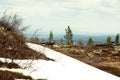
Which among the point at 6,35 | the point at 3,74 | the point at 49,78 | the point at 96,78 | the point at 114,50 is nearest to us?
the point at 3,74

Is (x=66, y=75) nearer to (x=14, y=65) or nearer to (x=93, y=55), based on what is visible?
(x=14, y=65)

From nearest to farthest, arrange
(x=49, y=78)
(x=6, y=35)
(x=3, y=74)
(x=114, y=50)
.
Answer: (x=3, y=74) → (x=49, y=78) → (x=6, y=35) → (x=114, y=50)

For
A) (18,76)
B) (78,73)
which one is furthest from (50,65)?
(18,76)

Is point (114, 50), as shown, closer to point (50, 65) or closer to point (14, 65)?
point (50, 65)

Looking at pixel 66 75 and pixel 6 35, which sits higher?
pixel 6 35

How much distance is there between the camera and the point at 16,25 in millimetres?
39094

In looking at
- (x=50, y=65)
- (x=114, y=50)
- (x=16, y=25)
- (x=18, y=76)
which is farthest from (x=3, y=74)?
(x=114, y=50)

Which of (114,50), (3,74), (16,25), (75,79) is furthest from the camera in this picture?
(114,50)

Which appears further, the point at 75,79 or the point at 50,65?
the point at 50,65

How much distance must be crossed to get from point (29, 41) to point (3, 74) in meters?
23.1

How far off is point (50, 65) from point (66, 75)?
2.84 metres

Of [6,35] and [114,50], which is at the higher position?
[6,35]

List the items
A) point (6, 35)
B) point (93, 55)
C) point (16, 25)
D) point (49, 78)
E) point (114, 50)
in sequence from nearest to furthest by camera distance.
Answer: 1. point (49, 78)
2. point (6, 35)
3. point (16, 25)
4. point (93, 55)
5. point (114, 50)

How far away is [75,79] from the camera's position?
25000 mm
